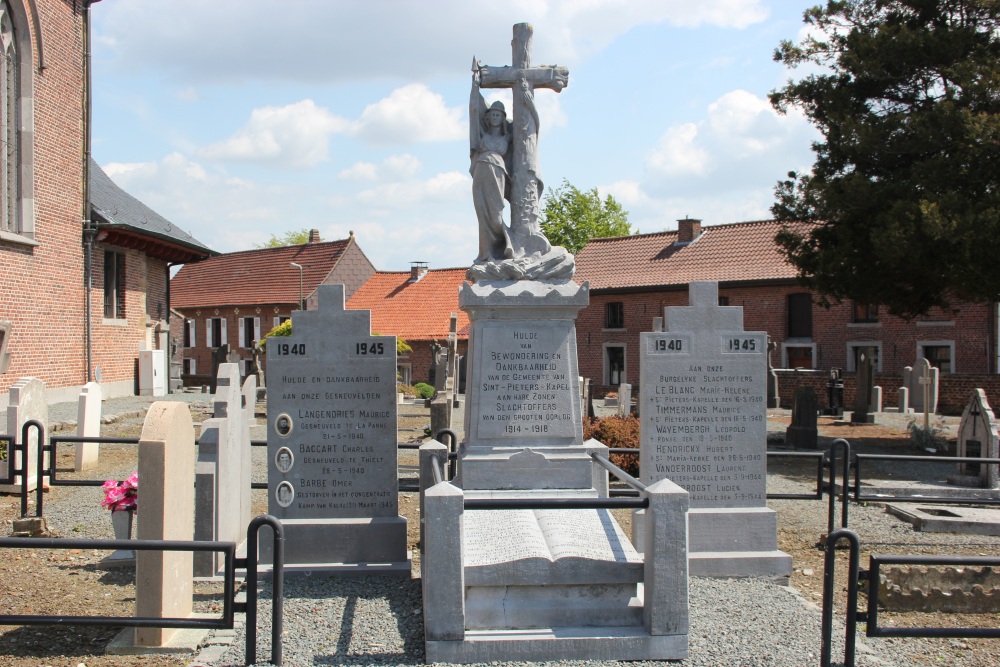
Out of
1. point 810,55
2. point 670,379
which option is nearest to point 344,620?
point 670,379

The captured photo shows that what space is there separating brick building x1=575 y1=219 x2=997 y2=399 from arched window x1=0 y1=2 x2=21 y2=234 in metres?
19.7

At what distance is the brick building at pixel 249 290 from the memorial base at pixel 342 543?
3948 centimetres

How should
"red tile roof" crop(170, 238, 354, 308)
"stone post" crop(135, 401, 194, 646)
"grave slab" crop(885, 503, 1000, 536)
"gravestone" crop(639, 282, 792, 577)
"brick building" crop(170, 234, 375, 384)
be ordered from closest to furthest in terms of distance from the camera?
"stone post" crop(135, 401, 194, 646)
"gravestone" crop(639, 282, 792, 577)
"grave slab" crop(885, 503, 1000, 536)
"brick building" crop(170, 234, 375, 384)
"red tile roof" crop(170, 238, 354, 308)

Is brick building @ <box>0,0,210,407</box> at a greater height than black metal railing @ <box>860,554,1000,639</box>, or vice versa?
brick building @ <box>0,0,210,407</box>

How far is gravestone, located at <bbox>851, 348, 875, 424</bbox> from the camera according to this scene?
21.6m

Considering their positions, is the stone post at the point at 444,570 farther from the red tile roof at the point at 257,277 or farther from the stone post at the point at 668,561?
the red tile roof at the point at 257,277

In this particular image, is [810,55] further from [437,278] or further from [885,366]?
[437,278]

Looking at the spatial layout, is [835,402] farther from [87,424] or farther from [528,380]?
[528,380]

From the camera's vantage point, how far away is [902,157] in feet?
52.1

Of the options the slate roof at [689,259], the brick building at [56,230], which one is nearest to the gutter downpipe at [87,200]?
the brick building at [56,230]

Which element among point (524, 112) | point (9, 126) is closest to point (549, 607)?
point (524, 112)

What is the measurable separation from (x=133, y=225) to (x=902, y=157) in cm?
1845

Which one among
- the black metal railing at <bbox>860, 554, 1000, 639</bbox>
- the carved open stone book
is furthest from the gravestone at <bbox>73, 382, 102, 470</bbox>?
the black metal railing at <bbox>860, 554, 1000, 639</bbox>

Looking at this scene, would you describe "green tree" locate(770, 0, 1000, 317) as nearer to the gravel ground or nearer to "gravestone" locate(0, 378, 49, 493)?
the gravel ground
